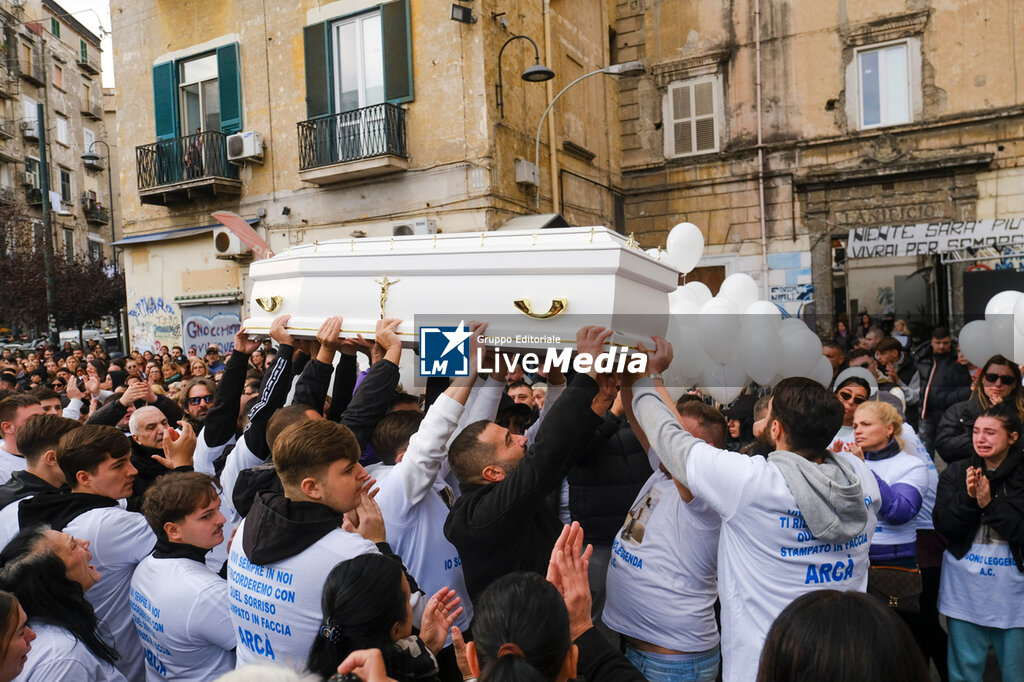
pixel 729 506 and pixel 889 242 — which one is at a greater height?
pixel 889 242

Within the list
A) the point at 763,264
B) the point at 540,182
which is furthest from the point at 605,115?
the point at 763,264

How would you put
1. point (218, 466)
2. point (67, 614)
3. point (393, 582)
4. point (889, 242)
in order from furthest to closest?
point (889, 242), point (218, 466), point (67, 614), point (393, 582)

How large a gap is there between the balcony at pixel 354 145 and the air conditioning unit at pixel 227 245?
192cm

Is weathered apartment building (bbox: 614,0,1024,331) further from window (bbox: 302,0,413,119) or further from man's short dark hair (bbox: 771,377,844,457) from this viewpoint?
man's short dark hair (bbox: 771,377,844,457)

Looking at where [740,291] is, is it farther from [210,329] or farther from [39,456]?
[210,329]

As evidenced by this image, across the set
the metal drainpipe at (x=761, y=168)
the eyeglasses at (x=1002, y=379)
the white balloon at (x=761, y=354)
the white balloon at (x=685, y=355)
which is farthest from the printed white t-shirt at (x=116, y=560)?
the metal drainpipe at (x=761, y=168)

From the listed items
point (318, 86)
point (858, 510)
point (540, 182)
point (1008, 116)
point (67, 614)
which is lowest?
point (67, 614)

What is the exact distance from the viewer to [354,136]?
11.9m

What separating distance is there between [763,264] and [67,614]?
1370 centimetres

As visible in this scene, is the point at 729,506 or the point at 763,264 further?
the point at 763,264

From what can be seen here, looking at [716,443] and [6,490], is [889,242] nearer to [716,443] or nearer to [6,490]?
[716,443]

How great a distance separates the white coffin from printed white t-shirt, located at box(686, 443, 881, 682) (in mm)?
757

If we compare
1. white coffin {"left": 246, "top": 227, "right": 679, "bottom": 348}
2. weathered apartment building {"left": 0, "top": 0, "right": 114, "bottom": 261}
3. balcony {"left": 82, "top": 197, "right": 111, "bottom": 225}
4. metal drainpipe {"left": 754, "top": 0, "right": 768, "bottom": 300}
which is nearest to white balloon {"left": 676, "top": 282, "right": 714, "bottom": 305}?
white coffin {"left": 246, "top": 227, "right": 679, "bottom": 348}

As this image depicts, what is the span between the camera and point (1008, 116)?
12.6 meters
